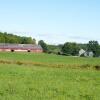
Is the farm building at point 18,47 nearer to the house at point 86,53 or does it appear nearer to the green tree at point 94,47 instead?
the house at point 86,53

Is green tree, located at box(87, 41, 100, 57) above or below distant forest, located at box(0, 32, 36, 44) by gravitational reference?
below

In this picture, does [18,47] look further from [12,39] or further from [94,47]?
[94,47]

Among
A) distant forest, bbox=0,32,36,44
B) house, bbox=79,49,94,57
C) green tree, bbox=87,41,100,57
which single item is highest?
distant forest, bbox=0,32,36,44

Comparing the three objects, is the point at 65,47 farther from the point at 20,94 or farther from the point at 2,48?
the point at 20,94

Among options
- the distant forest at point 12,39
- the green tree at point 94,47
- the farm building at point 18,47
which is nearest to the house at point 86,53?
the green tree at point 94,47

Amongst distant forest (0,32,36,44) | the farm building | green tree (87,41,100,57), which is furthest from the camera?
distant forest (0,32,36,44)

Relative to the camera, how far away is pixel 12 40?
168m

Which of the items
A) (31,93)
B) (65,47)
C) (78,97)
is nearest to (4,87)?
(31,93)

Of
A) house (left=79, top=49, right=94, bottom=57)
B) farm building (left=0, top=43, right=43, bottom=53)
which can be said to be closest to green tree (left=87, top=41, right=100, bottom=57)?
house (left=79, top=49, right=94, bottom=57)

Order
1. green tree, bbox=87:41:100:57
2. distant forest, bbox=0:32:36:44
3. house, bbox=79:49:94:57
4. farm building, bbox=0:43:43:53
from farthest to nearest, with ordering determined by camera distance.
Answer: distant forest, bbox=0:32:36:44, green tree, bbox=87:41:100:57, house, bbox=79:49:94:57, farm building, bbox=0:43:43:53

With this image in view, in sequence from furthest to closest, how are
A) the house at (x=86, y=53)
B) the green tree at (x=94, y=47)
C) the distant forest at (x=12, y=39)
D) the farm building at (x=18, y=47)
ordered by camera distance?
the distant forest at (x=12, y=39) < the green tree at (x=94, y=47) < the house at (x=86, y=53) < the farm building at (x=18, y=47)

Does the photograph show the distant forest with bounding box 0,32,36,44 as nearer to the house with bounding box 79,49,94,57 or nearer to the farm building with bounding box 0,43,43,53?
the farm building with bounding box 0,43,43,53

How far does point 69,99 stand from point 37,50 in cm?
12406

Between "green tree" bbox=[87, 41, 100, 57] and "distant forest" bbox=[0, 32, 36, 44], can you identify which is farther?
"distant forest" bbox=[0, 32, 36, 44]
